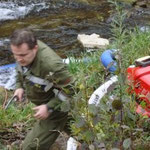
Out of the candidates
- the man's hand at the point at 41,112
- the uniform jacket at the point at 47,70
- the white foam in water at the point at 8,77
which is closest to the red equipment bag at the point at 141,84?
the uniform jacket at the point at 47,70

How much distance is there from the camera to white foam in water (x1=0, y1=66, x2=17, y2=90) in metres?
5.84

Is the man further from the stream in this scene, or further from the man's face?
the stream

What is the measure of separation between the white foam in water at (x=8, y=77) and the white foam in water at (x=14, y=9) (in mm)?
2678

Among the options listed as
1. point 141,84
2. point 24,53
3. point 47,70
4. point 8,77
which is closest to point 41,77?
point 47,70

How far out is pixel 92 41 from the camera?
6977 mm

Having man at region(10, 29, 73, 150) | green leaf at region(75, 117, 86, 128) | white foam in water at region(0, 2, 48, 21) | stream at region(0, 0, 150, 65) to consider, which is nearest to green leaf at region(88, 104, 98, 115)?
green leaf at region(75, 117, 86, 128)

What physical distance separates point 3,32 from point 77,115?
5.72 metres

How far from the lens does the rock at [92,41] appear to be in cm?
673

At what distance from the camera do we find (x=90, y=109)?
2.27 meters

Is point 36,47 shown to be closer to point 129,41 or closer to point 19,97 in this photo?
point 19,97

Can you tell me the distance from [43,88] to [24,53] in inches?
12.8

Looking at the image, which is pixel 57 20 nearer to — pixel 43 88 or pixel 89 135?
pixel 43 88

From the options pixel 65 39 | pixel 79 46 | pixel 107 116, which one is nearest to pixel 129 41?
pixel 79 46

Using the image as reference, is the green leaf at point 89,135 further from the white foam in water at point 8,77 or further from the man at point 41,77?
the white foam in water at point 8,77
